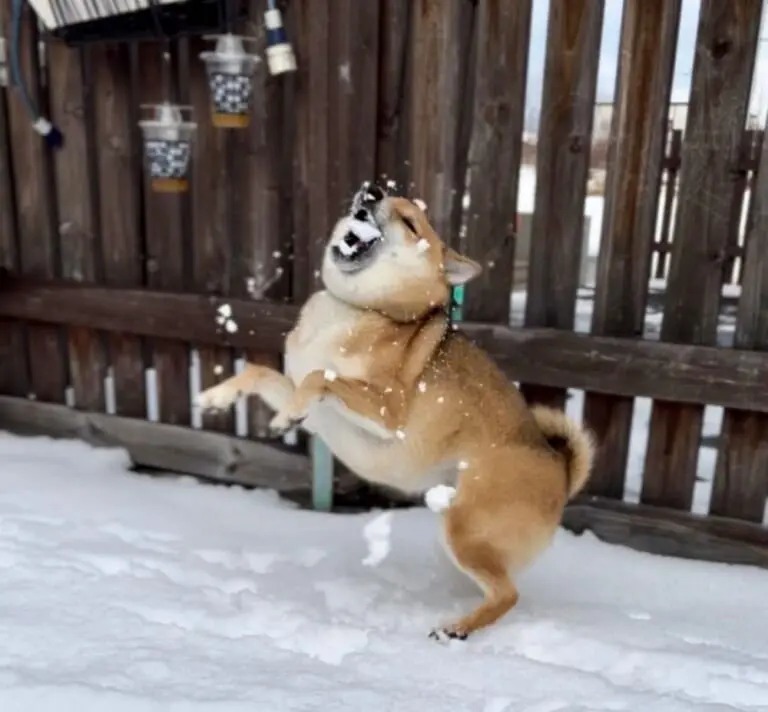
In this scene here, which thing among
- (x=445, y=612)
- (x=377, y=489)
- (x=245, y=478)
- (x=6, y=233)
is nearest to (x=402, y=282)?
(x=445, y=612)

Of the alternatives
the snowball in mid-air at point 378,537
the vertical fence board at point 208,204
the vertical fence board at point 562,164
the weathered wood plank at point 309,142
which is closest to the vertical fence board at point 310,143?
the weathered wood plank at point 309,142

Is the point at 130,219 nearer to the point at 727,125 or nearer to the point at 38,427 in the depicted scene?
the point at 38,427

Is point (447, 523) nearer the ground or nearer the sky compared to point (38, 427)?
nearer the sky

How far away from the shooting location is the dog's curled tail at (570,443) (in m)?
2.51

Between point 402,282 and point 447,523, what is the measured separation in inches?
26.9

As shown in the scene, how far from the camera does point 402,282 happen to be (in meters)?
2.22

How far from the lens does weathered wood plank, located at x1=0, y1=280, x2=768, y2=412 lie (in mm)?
2895

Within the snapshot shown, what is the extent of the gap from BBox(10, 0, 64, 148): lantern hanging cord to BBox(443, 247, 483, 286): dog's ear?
207cm

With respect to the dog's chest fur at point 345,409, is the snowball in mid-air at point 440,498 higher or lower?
lower

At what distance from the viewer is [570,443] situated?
8.30 ft

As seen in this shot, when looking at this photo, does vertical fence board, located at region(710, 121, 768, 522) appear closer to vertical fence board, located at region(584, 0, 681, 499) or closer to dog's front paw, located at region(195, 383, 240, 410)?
vertical fence board, located at region(584, 0, 681, 499)

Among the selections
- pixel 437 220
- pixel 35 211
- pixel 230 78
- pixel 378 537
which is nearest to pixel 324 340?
pixel 437 220

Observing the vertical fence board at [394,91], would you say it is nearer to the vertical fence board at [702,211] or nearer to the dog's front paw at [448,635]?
the vertical fence board at [702,211]

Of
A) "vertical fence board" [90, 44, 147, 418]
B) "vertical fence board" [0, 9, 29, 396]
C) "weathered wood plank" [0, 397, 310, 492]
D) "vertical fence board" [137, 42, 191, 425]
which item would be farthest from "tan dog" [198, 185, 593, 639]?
"vertical fence board" [0, 9, 29, 396]
